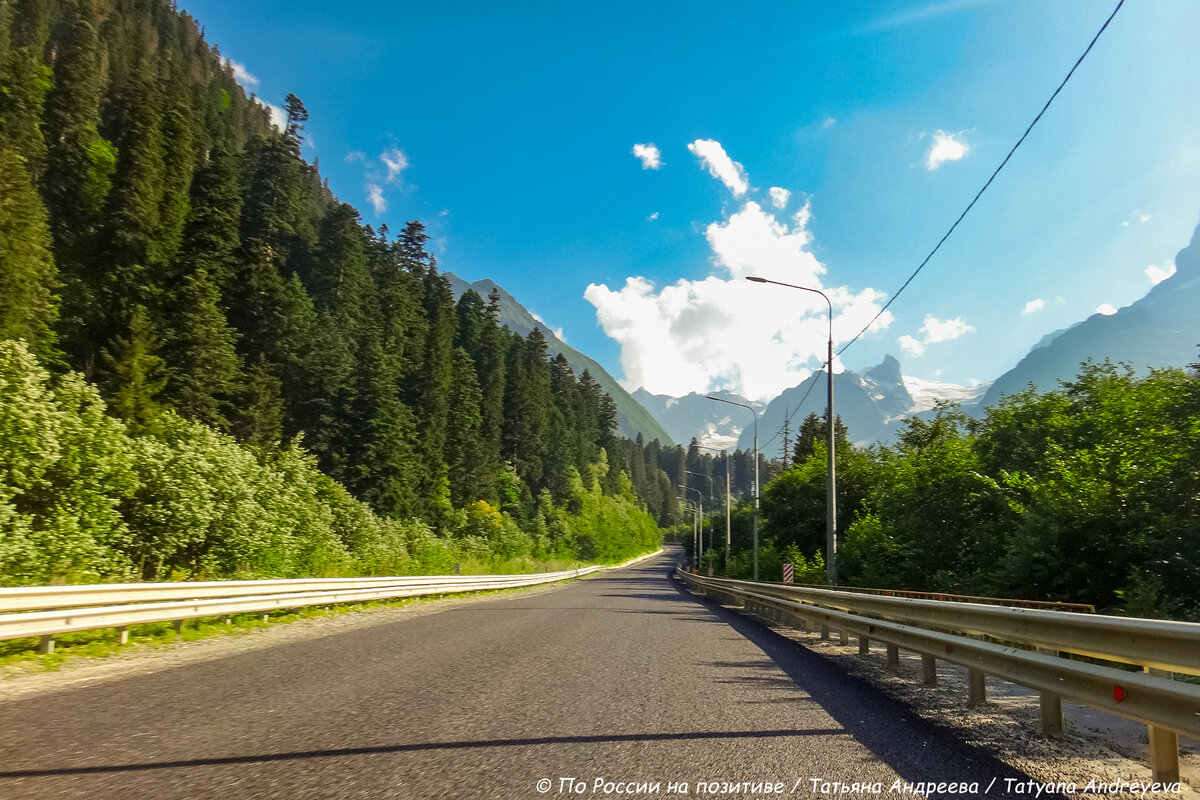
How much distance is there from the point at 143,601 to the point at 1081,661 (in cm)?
1102

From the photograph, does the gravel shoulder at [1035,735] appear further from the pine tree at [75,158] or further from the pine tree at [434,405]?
the pine tree at [434,405]

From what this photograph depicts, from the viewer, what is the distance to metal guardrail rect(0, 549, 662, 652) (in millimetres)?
7512

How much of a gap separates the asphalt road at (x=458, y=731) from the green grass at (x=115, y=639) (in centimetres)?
174

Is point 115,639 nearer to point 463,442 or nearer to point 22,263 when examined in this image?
point 22,263

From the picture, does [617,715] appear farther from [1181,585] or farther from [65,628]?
[1181,585]

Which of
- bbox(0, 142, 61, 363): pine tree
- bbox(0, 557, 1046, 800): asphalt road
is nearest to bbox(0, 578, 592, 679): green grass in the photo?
bbox(0, 557, 1046, 800): asphalt road

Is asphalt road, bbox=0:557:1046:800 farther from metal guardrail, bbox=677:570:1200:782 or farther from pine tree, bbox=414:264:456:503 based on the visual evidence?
pine tree, bbox=414:264:456:503

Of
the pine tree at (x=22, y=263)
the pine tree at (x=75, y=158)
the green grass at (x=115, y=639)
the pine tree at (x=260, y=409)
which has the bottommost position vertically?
the green grass at (x=115, y=639)

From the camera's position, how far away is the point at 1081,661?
14.8ft

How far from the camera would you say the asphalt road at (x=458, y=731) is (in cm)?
368

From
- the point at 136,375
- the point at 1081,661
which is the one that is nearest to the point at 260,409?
the point at 136,375

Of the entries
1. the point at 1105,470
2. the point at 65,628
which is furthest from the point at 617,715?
the point at 1105,470

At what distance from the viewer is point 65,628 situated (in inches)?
314

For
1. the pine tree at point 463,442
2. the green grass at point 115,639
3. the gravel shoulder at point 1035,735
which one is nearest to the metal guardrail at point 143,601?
the green grass at point 115,639
